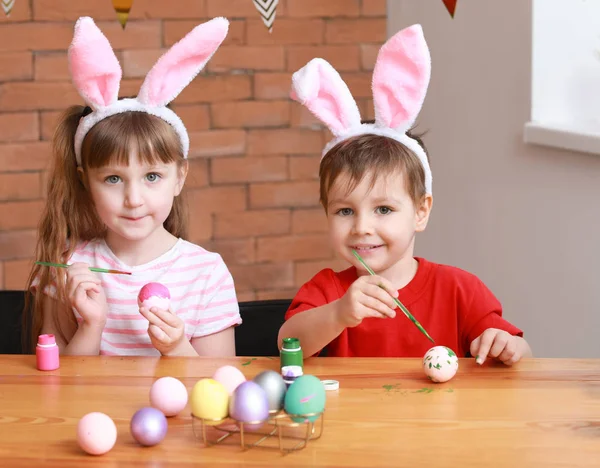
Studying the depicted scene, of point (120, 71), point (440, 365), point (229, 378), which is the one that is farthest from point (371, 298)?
point (120, 71)

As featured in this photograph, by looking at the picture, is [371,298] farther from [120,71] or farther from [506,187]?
[506,187]

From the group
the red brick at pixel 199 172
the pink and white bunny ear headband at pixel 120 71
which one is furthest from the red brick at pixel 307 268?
the pink and white bunny ear headband at pixel 120 71

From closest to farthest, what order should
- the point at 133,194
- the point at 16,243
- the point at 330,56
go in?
the point at 133,194 → the point at 16,243 → the point at 330,56

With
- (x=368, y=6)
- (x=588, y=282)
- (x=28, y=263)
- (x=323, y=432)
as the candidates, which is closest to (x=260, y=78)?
(x=368, y=6)

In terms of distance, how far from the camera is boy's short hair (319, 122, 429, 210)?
150 centimetres

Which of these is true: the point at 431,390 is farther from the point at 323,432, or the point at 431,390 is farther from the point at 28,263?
the point at 28,263

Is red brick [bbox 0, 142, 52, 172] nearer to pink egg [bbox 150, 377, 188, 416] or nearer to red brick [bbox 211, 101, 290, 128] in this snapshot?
red brick [bbox 211, 101, 290, 128]

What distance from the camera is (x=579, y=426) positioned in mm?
1067

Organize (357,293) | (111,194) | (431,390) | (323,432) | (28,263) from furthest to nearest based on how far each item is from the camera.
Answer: (28,263) < (111,194) < (357,293) < (431,390) < (323,432)

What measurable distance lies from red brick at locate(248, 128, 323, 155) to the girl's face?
1388mm

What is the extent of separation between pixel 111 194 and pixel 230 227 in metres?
1.45

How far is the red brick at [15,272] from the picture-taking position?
2.88m

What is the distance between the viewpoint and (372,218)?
58.9 inches

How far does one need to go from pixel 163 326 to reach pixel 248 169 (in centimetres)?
165
